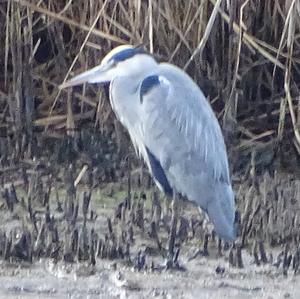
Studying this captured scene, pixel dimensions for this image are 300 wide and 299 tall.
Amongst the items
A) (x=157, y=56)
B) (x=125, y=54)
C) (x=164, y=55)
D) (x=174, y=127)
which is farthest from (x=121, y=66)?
(x=164, y=55)

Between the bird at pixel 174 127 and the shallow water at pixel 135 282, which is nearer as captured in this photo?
the shallow water at pixel 135 282

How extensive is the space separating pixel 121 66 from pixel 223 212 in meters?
0.74

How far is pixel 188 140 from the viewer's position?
4.50 meters

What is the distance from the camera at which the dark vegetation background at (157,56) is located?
18.7 feet

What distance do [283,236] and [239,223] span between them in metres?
0.22

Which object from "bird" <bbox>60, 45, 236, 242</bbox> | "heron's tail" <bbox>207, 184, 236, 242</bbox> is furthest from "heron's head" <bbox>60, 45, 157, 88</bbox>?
"heron's tail" <bbox>207, 184, 236, 242</bbox>

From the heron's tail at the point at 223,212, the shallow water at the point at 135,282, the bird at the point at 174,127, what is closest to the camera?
the shallow water at the point at 135,282

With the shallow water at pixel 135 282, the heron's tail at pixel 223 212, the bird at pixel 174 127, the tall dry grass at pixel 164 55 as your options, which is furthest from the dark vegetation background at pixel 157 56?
the shallow water at pixel 135 282

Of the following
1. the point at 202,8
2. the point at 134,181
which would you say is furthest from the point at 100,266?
the point at 202,8

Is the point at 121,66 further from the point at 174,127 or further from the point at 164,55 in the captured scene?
the point at 164,55

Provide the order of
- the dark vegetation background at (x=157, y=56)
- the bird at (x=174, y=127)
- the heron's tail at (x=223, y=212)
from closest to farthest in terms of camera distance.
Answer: the heron's tail at (x=223, y=212), the bird at (x=174, y=127), the dark vegetation background at (x=157, y=56)

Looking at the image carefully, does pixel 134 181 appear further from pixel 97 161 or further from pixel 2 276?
pixel 2 276

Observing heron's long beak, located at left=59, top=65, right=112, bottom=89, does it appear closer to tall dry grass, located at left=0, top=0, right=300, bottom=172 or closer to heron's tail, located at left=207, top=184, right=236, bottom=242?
heron's tail, located at left=207, top=184, right=236, bottom=242

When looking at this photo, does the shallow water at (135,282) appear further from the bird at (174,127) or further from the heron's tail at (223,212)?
the bird at (174,127)
